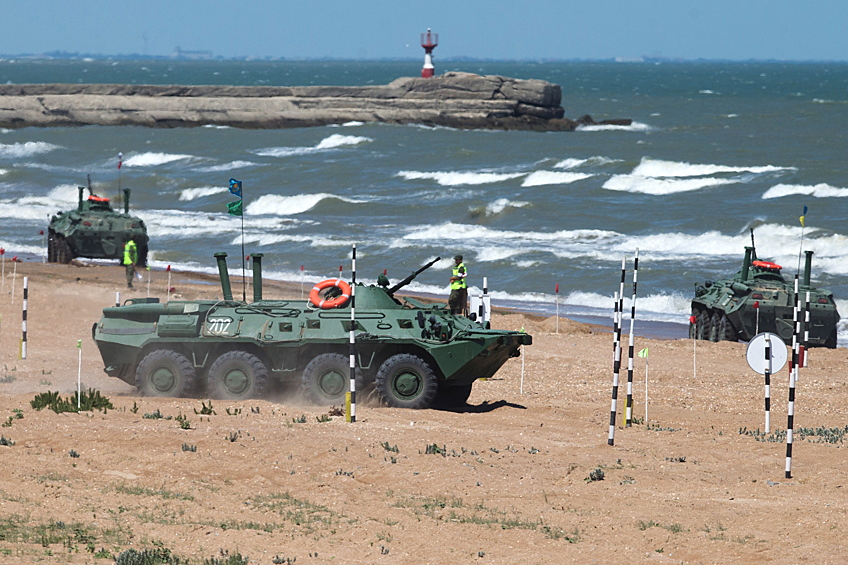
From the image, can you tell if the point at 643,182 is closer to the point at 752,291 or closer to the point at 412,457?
the point at 752,291

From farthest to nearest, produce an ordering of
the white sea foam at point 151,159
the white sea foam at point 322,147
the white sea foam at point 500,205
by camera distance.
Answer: the white sea foam at point 322,147
the white sea foam at point 151,159
the white sea foam at point 500,205

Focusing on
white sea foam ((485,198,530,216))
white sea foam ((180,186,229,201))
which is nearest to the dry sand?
white sea foam ((485,198,530,216))

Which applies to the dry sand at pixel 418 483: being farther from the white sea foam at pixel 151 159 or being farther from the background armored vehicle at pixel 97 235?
the white sea foam at pixel 151 159

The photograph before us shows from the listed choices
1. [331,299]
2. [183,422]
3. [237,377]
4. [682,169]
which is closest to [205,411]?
[183,422]

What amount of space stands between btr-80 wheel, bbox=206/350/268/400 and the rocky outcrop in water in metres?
73.6

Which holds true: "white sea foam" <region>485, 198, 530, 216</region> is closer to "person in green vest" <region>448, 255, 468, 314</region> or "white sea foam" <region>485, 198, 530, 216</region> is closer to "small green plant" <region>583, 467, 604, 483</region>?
"person in green vest" <region>448, 255, 468, 314</region>

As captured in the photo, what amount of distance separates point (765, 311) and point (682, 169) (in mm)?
→ 37820

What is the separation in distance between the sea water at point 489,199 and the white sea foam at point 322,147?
0.69ft

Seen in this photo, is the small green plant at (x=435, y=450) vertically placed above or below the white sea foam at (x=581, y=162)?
below

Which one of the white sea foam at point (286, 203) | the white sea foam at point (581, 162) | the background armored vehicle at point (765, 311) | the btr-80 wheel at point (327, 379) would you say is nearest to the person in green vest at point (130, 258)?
the background armored vehicle at point (765, 311)

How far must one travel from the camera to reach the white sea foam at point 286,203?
173ft

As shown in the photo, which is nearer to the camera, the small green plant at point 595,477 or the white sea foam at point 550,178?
the small green plant at point 595,477

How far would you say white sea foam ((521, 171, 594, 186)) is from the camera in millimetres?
58406

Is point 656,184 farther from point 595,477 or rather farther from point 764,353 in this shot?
point 595,477
